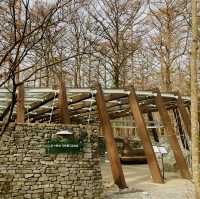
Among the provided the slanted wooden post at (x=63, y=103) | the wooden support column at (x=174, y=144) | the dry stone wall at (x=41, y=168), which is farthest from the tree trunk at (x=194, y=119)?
the wooden support column at (x=174, y=144)

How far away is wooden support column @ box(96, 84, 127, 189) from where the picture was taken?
1349cm

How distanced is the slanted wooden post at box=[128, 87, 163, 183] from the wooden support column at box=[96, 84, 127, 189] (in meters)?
1.54

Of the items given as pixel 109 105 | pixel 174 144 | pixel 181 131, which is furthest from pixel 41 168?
pixel 181 131

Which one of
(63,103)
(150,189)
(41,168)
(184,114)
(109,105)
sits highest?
(109,105)

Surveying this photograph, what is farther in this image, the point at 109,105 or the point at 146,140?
the point at 109,105

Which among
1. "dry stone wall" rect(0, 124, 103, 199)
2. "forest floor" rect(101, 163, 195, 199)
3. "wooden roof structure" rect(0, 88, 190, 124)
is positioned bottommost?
"forest floor" rect(101, 163, 195, 199)

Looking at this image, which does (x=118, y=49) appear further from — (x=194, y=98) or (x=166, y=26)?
(x=194, y=98)

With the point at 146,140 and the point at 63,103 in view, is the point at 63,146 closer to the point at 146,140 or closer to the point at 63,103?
the point at 63,103

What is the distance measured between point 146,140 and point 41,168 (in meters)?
5.05

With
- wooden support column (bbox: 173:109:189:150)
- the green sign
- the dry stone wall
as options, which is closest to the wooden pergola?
the dry stone wall

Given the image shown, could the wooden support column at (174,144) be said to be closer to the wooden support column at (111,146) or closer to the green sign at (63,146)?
the wooden support column at (111,146)

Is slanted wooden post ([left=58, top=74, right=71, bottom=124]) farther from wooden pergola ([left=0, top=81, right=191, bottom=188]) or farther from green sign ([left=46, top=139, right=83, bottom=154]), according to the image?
green sign ([left=46, top=139, right=83, bottom=154])

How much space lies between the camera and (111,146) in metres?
14.0

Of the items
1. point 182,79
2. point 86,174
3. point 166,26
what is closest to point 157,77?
point 182,79
